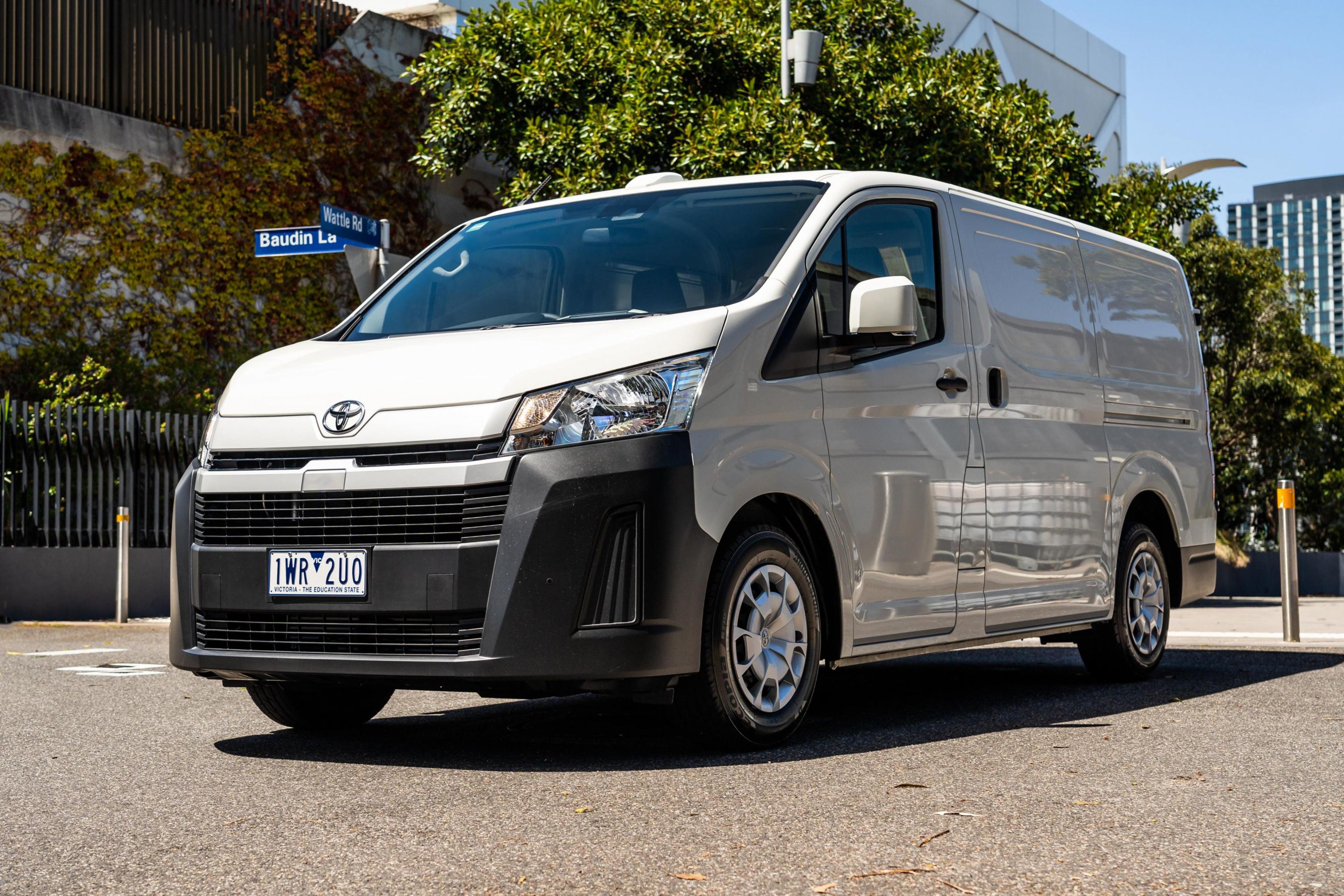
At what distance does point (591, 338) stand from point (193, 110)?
1603 centimetres

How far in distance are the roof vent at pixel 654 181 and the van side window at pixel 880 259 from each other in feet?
3.01

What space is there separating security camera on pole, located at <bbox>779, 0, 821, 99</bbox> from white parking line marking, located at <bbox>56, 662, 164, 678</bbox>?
34.2 ft

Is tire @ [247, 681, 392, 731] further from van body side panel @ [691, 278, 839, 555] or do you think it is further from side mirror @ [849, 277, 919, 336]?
side mirror @ [849, 277, 919, 336]

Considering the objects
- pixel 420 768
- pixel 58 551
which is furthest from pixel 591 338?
pixel 58 551

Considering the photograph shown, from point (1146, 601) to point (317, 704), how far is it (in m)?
4.36

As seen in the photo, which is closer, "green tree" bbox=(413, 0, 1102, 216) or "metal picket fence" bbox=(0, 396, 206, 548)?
"metal picket fence" bbox=(0, 396, 206, 548)

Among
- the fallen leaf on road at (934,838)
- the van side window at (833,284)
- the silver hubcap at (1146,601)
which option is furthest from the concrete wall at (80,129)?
the fallen leaf on road at (934,838)

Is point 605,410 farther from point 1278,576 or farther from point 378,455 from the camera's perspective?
point 1278,576

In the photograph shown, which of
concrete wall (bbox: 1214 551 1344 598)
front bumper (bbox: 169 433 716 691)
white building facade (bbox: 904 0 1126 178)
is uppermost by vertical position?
white building facade (bbox: 904 0 1126 178)

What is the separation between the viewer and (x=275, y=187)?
20562 millimetres

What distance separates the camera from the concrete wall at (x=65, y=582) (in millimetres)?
15023

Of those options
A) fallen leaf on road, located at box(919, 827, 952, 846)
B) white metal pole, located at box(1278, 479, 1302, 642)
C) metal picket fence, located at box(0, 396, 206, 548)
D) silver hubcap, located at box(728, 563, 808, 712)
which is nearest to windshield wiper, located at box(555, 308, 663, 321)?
silver hubcap, located at box(728, 563, 808, 712)

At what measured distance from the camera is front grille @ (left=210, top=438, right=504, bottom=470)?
202 inches

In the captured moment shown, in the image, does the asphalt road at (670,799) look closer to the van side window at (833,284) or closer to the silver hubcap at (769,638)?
the silver hubcap at (769,638)
